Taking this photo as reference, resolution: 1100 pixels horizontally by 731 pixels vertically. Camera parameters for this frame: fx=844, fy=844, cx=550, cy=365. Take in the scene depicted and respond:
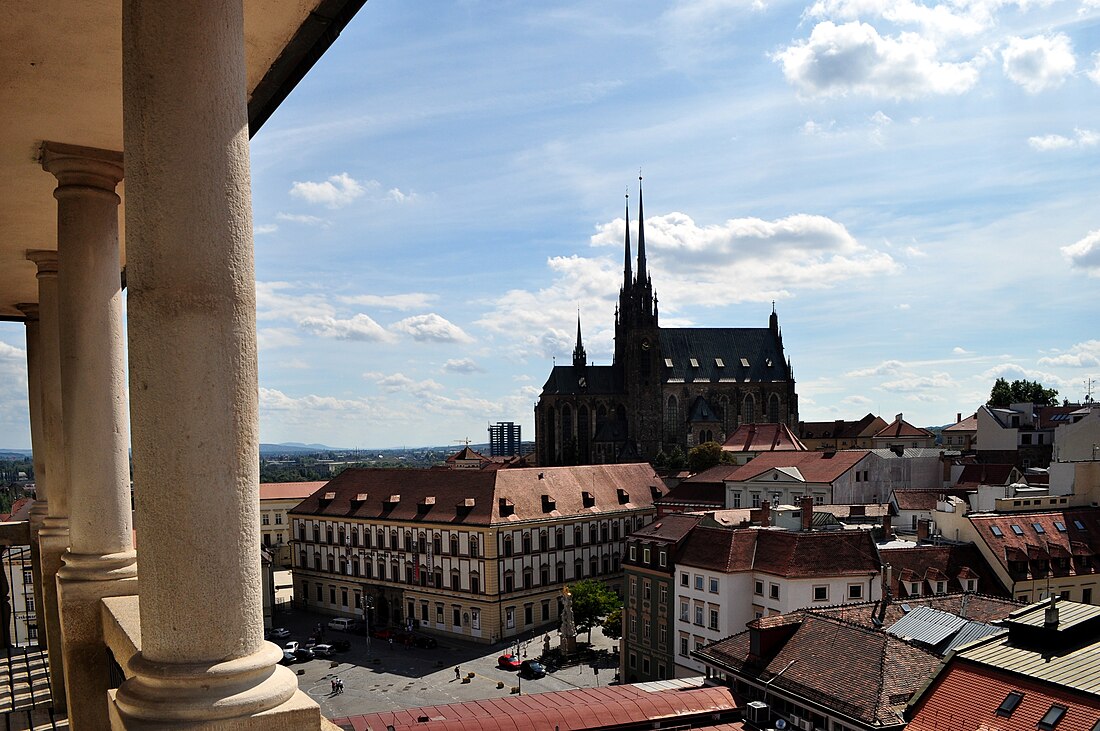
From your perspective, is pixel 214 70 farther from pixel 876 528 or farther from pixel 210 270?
pixel 876 528

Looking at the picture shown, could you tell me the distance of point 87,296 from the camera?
7879 mm

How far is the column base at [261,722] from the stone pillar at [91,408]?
4.02 meters

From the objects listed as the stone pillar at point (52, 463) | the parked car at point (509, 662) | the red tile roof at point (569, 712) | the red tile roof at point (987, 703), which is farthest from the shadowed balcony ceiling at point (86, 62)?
the parked car at point (509, 662)

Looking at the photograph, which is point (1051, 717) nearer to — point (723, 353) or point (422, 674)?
point (422, 674)

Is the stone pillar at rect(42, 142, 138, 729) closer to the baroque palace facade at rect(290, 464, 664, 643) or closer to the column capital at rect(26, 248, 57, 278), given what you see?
the column capital at rect(26, 248, 57, 278)

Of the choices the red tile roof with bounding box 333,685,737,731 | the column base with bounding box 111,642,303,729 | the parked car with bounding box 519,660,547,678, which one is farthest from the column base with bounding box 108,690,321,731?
the parked car with bounding box 519,660,547,678

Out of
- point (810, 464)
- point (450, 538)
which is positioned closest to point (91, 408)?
point (450, 538)

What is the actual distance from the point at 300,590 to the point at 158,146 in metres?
60.0

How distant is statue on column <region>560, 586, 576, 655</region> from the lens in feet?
143

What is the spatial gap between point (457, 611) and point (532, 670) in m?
10.5

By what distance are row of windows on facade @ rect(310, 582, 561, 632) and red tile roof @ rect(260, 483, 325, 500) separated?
18.8 metres

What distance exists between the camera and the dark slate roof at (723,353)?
116m

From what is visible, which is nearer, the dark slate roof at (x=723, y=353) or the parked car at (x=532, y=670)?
the parked car at (x=532, y=670)

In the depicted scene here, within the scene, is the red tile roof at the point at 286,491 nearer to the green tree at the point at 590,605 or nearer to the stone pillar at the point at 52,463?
the green tree at the point at 590,605
